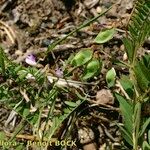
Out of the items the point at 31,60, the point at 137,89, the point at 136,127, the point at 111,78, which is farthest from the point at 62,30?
the point at 136,127

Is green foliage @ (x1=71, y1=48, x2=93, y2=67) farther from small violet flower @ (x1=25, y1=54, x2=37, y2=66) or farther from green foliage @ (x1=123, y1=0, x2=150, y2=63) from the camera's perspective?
green foliage @ (x1=123, y1=0, x2=150, y2=63)

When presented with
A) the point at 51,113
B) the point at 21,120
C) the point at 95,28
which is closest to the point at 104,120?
the point at 51,113

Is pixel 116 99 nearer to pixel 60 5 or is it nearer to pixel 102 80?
pixel 102 80

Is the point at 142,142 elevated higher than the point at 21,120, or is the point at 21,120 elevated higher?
the point at 21,120

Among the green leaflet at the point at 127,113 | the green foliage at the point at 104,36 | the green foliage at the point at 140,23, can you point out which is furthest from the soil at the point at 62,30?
the green foliage at the point at 140,23

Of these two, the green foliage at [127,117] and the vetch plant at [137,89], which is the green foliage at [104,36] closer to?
the vetch plant at [137,89]

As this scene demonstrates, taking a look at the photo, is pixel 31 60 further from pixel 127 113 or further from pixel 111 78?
pixel 127 113
